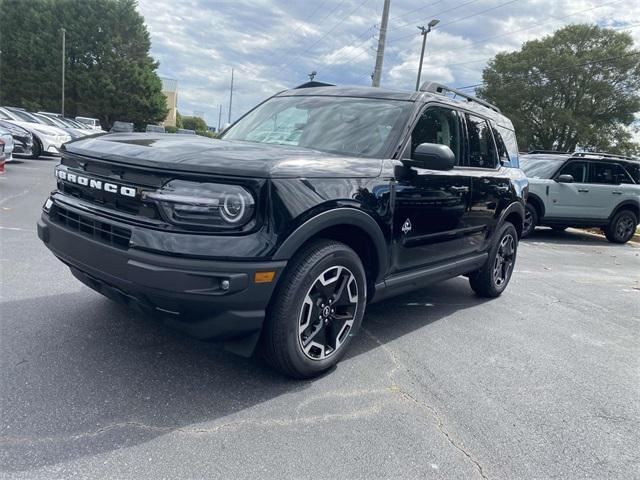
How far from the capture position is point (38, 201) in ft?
27.6

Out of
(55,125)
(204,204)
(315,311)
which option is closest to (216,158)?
(204,204)

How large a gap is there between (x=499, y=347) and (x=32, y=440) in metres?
3.25

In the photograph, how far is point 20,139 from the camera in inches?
Result: 544

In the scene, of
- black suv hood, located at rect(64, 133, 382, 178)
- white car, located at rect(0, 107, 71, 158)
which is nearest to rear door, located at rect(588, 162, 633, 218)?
black suv hood, located at rect(64, 133, 382, 178)

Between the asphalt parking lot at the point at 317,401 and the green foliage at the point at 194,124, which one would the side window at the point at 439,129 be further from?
the green foliage at the point at 194,124

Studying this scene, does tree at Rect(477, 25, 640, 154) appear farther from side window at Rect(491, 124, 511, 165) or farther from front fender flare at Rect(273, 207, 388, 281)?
front fender flare at Rect(273, 207, 388, 281)

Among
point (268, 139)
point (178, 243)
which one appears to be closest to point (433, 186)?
point (268, 139)

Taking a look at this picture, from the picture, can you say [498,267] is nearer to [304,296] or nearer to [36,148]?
[304,296]

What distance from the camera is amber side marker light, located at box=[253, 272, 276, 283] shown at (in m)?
2.43

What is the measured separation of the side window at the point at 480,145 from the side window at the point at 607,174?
743 centimetres

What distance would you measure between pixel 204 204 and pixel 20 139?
14252 mm

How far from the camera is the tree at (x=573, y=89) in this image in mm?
36562

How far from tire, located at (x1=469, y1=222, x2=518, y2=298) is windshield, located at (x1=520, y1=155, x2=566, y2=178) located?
6.07 metres

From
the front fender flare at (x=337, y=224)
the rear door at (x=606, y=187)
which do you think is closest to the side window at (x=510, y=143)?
the front fender flare at (x=337, y=224)
